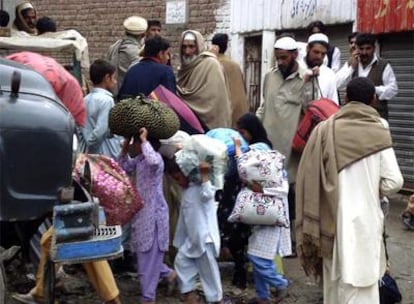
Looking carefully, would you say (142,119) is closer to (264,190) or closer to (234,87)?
(264,190)

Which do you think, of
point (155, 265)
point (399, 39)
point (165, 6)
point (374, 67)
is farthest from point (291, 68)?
point (165, 6)

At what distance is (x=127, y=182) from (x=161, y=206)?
1.49 ft

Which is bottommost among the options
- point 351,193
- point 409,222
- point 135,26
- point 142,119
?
point 409,222

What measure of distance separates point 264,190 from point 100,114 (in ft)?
4.79

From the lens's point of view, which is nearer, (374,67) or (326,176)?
(326,176)

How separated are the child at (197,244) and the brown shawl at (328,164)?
0.62m

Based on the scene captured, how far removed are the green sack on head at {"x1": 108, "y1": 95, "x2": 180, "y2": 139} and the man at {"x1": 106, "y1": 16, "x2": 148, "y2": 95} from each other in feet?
7.99

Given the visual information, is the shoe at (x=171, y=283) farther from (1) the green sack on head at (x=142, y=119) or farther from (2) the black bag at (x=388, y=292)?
(2) the black bag at (x=388, y=292)

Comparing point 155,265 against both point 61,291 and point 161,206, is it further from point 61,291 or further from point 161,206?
point 61,291

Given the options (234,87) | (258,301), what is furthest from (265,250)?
(234,87)

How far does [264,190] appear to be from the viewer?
217 inches

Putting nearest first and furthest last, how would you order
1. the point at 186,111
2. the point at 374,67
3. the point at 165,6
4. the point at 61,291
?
the point at 61,291 → the point at 186,111 → the point at 374,67 → the point at 165,6

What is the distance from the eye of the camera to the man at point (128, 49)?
7770mm

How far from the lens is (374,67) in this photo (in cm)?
809
